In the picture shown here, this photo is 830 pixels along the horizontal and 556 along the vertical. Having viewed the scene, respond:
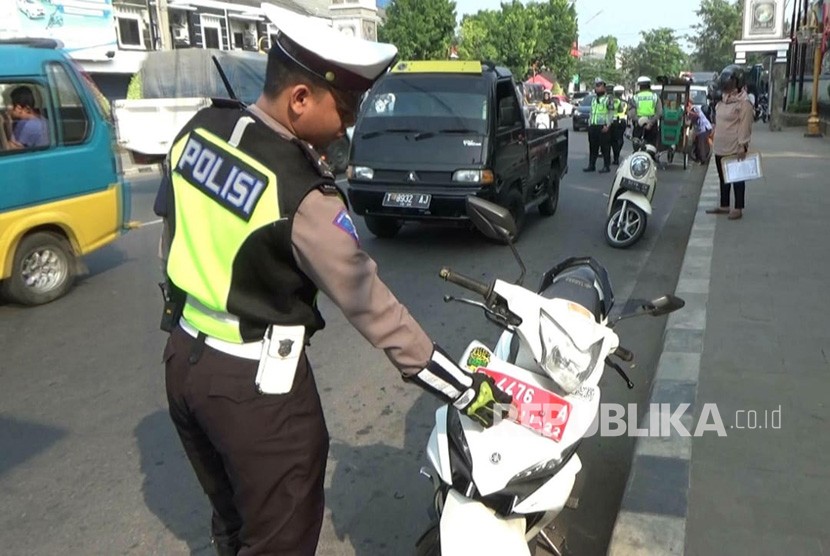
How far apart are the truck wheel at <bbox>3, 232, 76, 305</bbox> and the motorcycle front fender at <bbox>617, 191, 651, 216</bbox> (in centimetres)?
551

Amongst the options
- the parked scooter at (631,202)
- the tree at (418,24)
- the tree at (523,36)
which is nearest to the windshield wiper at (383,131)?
the parked scooter at (631,202)

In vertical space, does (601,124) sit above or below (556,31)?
below

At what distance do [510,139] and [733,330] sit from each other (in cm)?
398

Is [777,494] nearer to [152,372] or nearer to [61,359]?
[152,372]

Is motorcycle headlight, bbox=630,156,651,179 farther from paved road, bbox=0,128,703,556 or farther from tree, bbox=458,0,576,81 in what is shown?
tree, bbox=458,0,576,81

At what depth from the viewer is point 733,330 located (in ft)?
16.6

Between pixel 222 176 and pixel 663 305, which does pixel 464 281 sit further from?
pixel 222 176

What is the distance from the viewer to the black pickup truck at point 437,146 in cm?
782

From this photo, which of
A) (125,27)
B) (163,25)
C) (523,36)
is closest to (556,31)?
(523,36)

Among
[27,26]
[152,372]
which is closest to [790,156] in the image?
[152,372]

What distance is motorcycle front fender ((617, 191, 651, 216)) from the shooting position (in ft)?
27.1

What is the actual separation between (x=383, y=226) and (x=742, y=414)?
5393 mm

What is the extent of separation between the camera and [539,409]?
226 centimetres

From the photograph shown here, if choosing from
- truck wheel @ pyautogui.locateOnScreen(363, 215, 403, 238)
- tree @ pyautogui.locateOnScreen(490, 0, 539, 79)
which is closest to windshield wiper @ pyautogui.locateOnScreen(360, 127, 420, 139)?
truck wheel @ pyautogui.locateOnScreen(363, 215, 403, 238)
